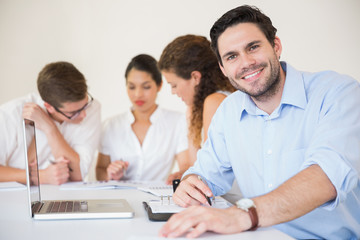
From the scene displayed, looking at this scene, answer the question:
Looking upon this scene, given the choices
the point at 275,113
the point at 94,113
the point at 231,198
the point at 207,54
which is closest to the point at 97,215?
the point at 275,113

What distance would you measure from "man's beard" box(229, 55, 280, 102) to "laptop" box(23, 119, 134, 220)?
64 centimetres

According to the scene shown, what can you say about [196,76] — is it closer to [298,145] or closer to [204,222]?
[298,145]

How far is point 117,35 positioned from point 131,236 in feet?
11.1

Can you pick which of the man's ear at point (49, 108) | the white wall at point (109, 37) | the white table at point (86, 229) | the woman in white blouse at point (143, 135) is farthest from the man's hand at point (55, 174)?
the white wall at point (109, 37)

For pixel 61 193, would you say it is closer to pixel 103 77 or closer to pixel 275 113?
pixel 275 113

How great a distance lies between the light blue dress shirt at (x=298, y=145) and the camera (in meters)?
1.09

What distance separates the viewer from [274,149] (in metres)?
1.39

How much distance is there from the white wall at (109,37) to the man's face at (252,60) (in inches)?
Result: 88.4

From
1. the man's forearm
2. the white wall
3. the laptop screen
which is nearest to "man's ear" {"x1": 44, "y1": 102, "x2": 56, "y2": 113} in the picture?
the laptop screen

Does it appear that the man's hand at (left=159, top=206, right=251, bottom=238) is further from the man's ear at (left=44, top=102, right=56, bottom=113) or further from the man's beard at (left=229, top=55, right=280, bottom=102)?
the man's ear at (left=44, top=102, right=56, bottom=113)

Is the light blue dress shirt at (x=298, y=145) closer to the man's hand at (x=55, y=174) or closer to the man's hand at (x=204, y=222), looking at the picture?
the man's hand at (x=204, y=222)

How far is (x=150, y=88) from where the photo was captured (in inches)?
113

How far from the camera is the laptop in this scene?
1.17m

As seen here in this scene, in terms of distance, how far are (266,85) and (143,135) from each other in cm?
164
